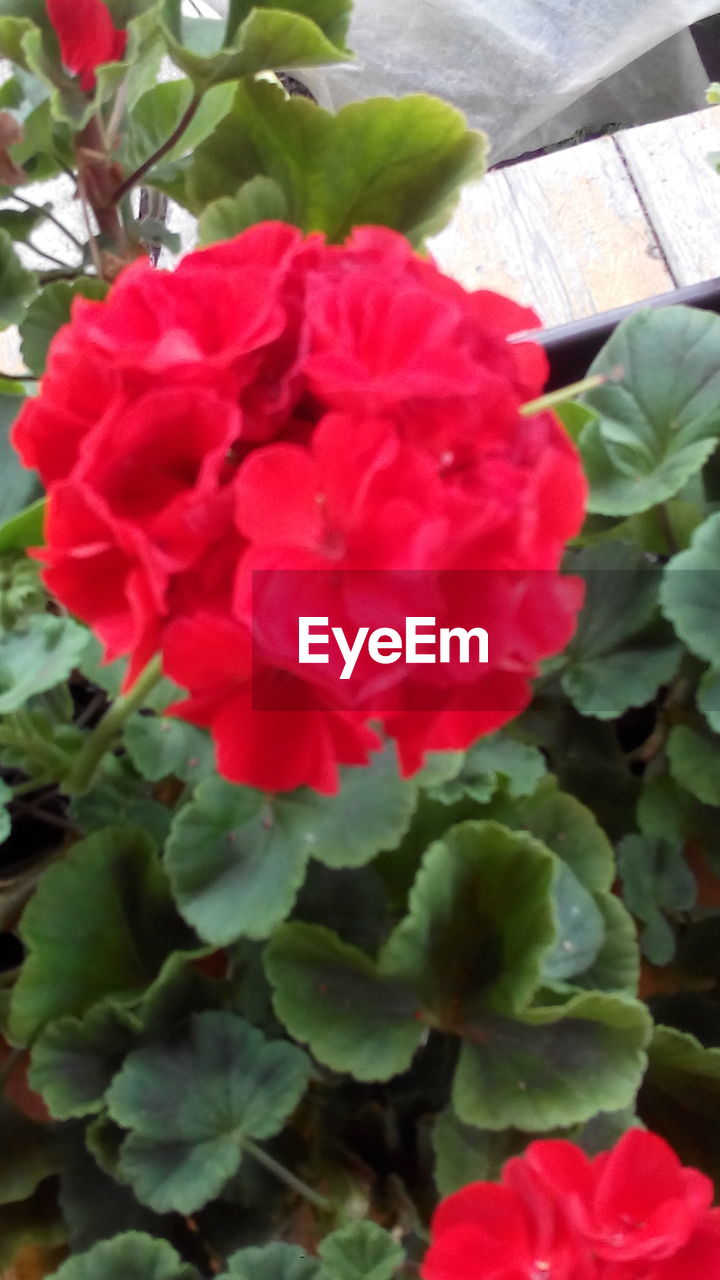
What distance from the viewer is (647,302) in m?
0.65

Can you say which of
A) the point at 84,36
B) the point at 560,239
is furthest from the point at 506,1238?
the point at 560,239

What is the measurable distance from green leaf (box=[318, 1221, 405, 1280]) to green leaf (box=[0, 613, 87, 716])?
205mm

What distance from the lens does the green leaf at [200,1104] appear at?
0.37 meters

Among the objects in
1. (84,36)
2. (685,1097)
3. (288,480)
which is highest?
(84,36)

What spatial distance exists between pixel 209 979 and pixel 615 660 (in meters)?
0.23

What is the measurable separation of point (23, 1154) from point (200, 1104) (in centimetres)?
10

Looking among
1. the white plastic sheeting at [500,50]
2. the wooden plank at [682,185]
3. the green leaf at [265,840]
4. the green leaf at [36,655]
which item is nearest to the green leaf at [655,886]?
the green leaf at [265,840]

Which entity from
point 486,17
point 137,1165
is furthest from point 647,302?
point 486,17

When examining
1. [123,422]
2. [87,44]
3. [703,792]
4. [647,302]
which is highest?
[87,44]

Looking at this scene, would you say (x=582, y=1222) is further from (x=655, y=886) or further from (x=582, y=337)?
(x=582, y=337)

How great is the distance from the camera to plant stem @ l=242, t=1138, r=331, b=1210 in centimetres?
39

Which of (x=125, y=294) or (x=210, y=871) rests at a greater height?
(x=125, y=294)

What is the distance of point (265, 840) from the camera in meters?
0.39

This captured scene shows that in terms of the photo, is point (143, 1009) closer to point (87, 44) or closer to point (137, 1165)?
point (137, 1165)
